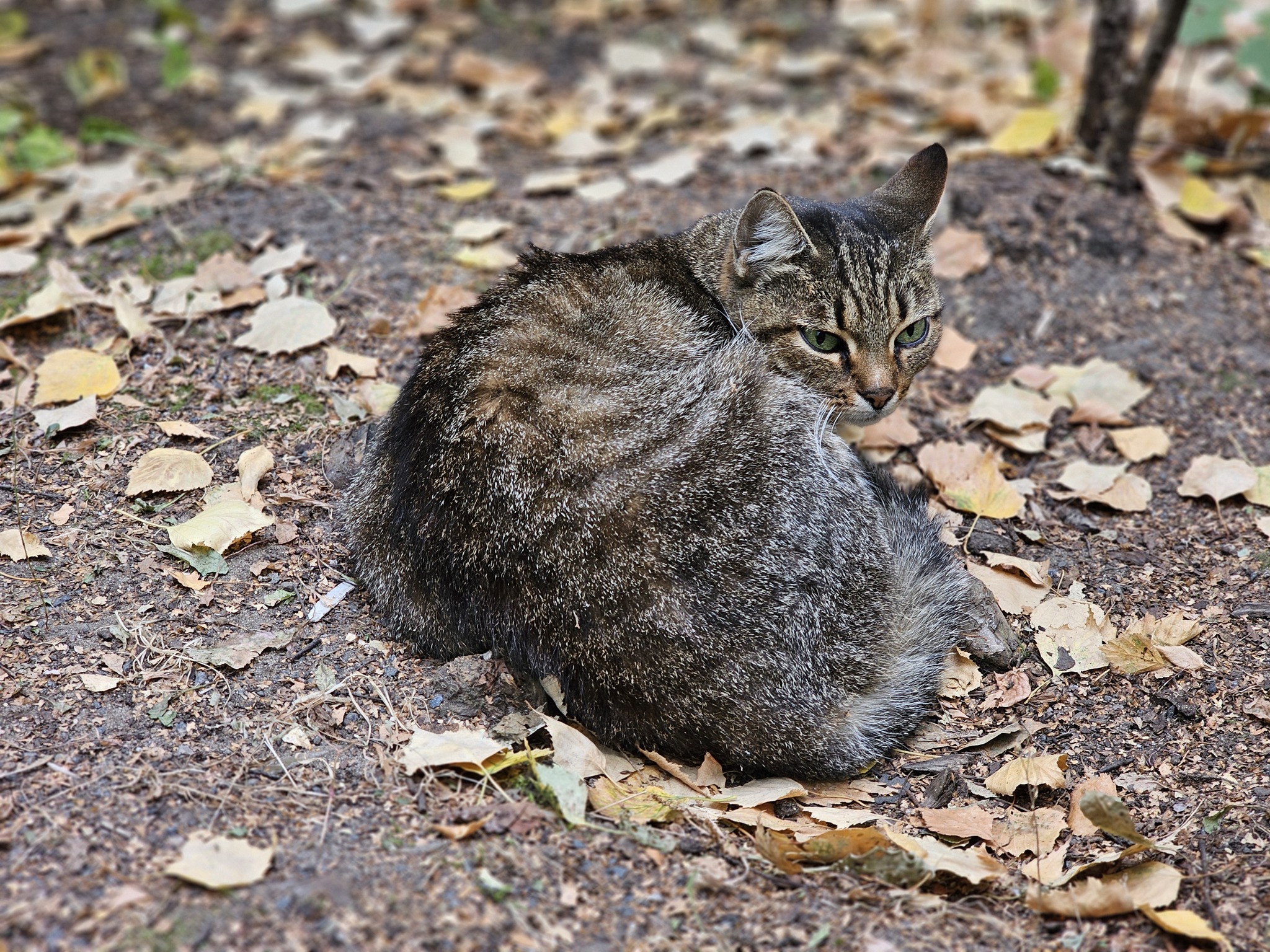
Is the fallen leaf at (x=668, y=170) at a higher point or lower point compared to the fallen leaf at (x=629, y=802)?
higher

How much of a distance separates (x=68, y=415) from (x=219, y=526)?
94 cm

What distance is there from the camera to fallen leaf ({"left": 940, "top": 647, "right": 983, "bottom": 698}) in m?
3.93

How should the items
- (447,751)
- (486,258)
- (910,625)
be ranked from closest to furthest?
(447,751)
(910,625)
(486,258)

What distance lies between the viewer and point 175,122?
734 centimetres

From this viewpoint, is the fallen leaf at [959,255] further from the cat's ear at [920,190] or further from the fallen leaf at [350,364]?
the fallen leaf at [350,364]

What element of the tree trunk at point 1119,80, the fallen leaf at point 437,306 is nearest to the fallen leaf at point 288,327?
the fallen leaf at point 437,306

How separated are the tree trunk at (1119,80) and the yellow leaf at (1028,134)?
0.16 metres

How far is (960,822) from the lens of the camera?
340cm

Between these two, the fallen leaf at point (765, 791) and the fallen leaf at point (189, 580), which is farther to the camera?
the fallen leaf at point (189, 580)

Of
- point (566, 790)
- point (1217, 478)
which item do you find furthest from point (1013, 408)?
point (566, 790)

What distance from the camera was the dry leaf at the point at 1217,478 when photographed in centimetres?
446

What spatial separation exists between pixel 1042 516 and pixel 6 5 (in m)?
8.36

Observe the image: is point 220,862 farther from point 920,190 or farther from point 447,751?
point 920,190

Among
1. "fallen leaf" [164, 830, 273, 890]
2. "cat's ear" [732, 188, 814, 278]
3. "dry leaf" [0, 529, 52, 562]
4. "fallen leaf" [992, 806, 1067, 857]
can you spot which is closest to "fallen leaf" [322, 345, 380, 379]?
"dry leaf" [0, 529, 52, 562]
